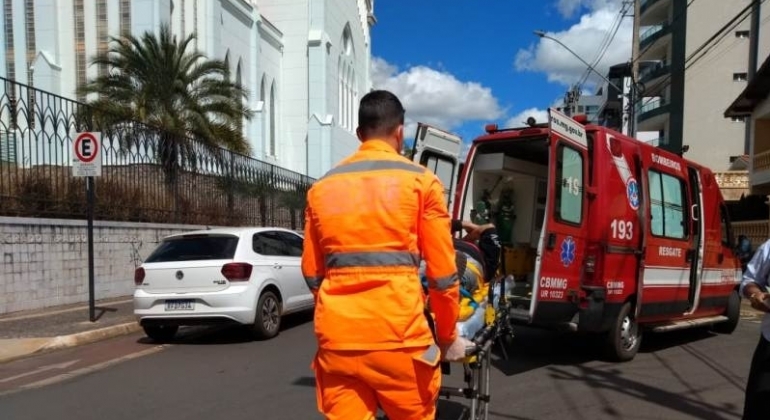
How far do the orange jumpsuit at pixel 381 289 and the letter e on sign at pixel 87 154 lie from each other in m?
8.10

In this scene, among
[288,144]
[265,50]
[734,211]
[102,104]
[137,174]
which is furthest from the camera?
[288,144]

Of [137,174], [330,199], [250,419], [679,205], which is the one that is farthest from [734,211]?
[330,199]

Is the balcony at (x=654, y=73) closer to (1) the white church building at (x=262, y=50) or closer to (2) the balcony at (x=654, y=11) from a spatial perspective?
(2) the balcony at (x=654, y=11)

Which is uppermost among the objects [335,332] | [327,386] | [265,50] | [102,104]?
[265,50]

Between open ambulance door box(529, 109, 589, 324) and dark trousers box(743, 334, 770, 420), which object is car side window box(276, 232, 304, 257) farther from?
dark trousers box(743, 334, 770, 420)

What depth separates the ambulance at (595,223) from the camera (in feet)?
21.0

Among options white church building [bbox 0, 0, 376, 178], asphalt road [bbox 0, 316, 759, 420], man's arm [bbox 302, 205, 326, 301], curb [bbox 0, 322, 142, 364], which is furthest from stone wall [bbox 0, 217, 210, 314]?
white church building [bbox 0, 0, 376, 178]

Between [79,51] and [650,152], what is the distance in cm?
2539

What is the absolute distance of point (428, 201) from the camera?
7.88 feet

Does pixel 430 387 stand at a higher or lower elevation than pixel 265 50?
lower

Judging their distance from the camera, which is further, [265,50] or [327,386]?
[265,50]

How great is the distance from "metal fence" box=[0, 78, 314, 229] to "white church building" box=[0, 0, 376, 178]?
11103 mm

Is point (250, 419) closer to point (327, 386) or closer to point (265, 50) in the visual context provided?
point (327, 386)

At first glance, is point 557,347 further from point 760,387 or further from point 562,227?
point 760,387
